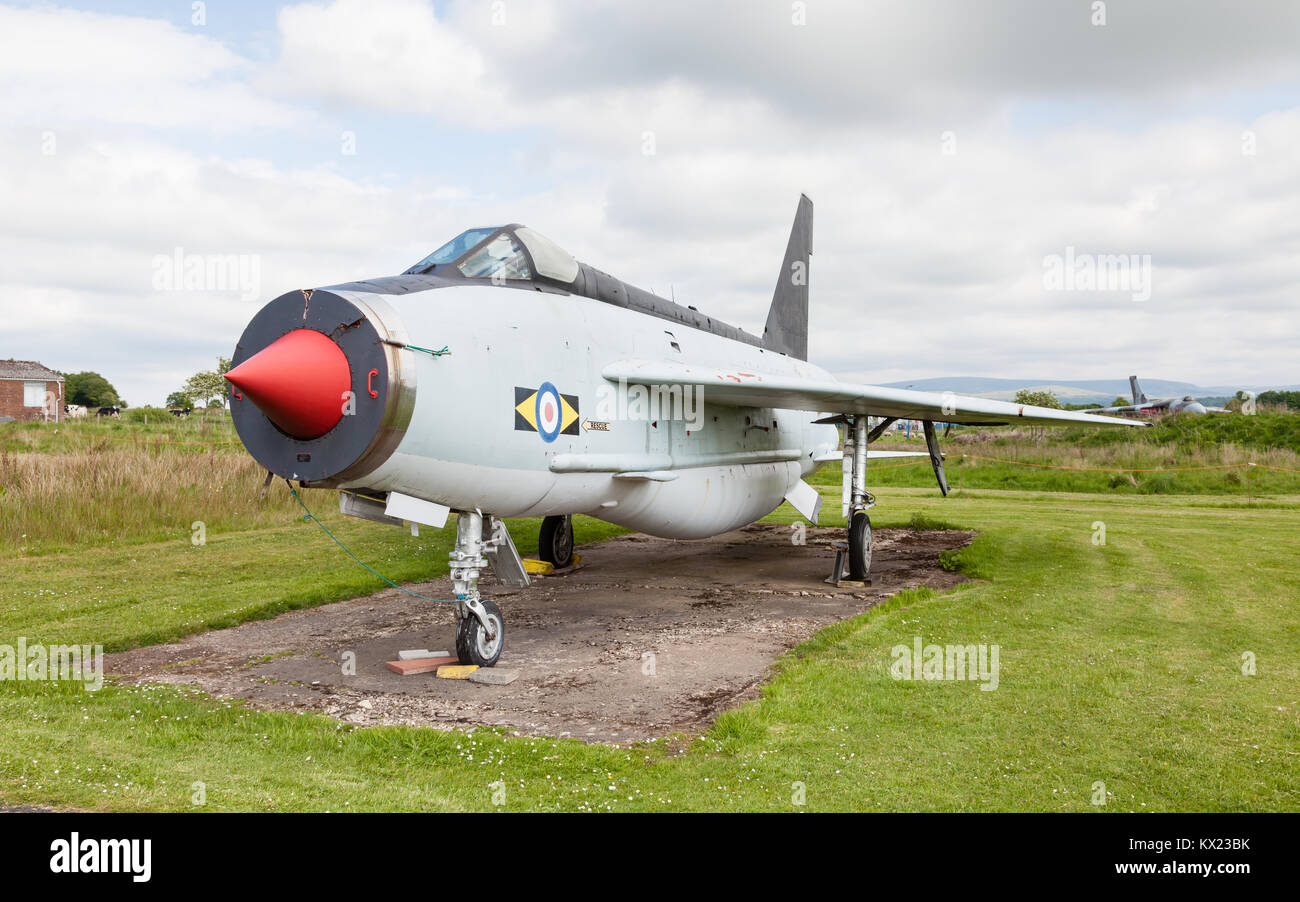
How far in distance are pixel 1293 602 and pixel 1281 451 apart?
2235cm

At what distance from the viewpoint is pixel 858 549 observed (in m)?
11.3

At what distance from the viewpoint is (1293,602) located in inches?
362

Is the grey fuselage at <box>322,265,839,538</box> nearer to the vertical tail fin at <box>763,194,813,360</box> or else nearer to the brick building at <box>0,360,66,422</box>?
the vertical tail fin at <box>763,194,813,360</box>

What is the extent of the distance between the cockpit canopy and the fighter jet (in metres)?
0.02

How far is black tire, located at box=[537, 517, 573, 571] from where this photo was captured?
40.9ft

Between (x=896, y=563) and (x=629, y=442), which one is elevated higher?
(x=629, y=442)

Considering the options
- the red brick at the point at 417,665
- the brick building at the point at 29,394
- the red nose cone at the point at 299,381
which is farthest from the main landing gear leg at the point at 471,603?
the brick building at the point at 29,394

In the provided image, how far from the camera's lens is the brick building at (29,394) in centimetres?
5572

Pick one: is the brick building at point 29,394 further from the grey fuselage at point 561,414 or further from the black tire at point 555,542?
the grey fuselage at point 561,414

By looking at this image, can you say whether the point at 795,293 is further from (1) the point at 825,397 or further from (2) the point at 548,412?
(2) the point at 548,412

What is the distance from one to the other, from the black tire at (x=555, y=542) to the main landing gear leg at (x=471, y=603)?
5.37m

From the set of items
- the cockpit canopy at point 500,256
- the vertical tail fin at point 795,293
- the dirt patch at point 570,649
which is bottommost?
the dirt patch at point 570,649

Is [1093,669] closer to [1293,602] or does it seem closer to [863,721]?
[863,721]
